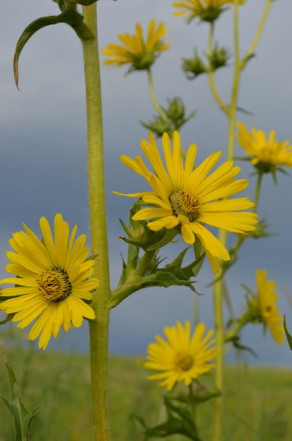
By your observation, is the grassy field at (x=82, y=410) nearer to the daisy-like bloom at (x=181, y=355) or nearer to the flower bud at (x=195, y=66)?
the daisy-like bloom at (x=181, y=355)

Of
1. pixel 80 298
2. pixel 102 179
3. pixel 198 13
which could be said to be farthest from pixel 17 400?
pixel 198 13

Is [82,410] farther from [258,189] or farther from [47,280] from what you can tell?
[47,280]

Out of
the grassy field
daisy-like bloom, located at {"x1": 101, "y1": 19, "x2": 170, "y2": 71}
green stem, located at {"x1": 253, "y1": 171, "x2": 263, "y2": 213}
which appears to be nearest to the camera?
the grassy field

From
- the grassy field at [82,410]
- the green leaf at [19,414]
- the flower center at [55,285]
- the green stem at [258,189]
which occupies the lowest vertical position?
the grassy field at [82,410]

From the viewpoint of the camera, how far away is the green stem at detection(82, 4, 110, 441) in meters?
1.57

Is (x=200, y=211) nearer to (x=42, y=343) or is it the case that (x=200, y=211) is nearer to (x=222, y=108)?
(x=42, y=343)

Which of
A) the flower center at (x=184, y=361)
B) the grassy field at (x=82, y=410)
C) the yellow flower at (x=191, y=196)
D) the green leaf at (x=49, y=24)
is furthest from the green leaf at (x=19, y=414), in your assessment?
the flower center at (x=184, y=361)

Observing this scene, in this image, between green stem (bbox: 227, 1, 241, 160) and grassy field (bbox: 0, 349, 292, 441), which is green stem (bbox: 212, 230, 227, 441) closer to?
grassy field (bbox: 0, 349, 292, 441)

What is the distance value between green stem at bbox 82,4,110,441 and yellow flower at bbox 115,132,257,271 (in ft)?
0.38

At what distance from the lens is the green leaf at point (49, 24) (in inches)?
64.7

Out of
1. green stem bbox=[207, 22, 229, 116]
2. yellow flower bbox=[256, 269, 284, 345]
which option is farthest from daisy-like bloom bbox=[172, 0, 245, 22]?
yellow flower bbox=[256, 269, 284, 345]

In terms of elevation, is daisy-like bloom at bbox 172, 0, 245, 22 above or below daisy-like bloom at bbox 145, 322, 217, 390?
above

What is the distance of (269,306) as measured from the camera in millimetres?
3590

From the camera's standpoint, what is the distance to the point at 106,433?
62.7 inches
